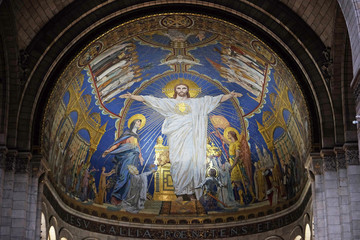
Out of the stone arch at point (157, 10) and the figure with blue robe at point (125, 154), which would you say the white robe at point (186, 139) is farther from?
the stone arch at point (157, 10)

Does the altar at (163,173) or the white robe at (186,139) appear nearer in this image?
the white robe at (186,139)

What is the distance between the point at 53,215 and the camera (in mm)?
29562

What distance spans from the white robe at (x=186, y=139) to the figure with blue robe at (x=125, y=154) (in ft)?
3.61

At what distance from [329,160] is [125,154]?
10.3 m

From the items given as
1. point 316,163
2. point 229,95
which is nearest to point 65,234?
point 229,95

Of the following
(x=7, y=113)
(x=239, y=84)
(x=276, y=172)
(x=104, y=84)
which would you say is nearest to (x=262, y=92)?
(x=239, y=84)

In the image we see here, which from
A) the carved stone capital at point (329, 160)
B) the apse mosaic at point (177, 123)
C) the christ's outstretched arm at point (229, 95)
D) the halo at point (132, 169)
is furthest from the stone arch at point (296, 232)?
the halo at point (132, 169)

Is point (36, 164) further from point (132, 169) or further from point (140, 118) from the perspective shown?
point (140, 118)

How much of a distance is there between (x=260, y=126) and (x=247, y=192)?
2.92m

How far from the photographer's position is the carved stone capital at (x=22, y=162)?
26109 mm

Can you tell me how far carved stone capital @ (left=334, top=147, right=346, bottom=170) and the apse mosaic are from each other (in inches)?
90.9

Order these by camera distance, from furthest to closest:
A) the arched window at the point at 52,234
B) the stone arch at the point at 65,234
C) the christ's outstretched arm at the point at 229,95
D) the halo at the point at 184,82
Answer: the halo at the point at 184,82 → the christ's outstretched arm at the point at 229,95 → the stone arch at the point at 65,234 → the arched window at the point at 52,234

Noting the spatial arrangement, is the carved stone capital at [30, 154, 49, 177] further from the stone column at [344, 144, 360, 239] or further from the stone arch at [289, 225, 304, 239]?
the stone arch at [289, 225, 304, 239]

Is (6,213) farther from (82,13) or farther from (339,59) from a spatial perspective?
(339,59)
